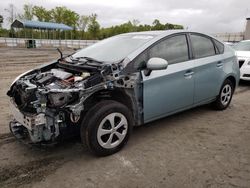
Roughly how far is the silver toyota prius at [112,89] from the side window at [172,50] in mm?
15

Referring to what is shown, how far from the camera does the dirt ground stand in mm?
2863

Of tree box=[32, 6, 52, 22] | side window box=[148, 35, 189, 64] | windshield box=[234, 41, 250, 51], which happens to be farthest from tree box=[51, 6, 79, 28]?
side window box=[148, 35, 189, 64]

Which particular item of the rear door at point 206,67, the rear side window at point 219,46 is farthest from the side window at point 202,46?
the rear side window at point 219,46

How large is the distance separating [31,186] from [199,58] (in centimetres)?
319

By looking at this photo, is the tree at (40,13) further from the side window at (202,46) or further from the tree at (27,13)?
the side window at (202,46)

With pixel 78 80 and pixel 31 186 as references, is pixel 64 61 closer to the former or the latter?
pixel 78 80

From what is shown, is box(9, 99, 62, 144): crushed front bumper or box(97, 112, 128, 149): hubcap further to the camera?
box(97, 112, 128, 149): hubcap

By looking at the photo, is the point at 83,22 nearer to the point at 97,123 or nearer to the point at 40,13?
the point at 40,13

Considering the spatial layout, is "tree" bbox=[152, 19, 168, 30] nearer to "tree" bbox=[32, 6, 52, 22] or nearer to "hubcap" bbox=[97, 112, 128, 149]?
"tree" bbox=[32, 6, 52, 22]

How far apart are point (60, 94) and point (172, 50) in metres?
1.91

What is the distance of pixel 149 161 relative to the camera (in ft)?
10.7

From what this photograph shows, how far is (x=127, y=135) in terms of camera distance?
138 inches

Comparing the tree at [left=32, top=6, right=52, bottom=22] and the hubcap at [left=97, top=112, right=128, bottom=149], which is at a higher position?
the tree at [left=32, top=6, right=52, bottom=22]

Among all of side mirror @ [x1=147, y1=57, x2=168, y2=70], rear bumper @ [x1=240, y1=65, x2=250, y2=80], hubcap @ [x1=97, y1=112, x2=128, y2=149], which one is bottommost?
hubcap @ [x1=97, y1=112, x2=128, y2=149]
